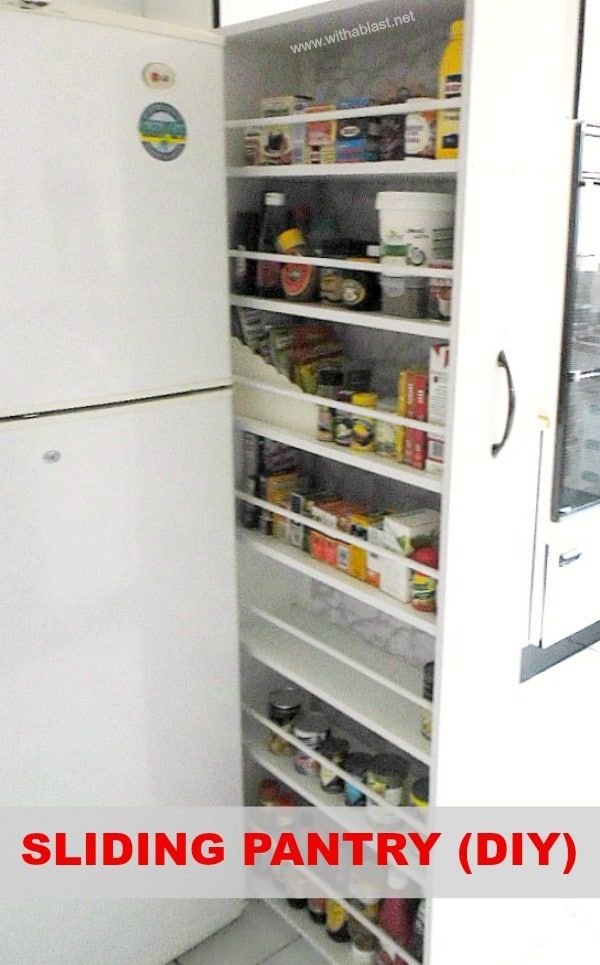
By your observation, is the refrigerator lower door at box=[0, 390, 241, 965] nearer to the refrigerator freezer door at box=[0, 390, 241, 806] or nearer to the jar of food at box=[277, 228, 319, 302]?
the refrigerator freezer door at box=[0, 390, 241, 806]

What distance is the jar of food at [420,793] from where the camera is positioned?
1514 mm

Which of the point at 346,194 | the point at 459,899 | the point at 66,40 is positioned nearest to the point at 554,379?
the point at 346,194

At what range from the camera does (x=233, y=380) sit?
5.43ft

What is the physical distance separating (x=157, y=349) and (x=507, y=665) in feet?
2.67

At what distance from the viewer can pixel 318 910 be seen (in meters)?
1.82

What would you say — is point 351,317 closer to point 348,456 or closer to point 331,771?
point 348,456

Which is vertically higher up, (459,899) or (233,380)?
(233,380)

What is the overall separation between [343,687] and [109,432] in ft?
2.18

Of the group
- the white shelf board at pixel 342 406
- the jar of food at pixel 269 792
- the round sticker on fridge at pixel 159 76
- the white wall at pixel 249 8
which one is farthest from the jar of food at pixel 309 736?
the white wall at pixel 249 8

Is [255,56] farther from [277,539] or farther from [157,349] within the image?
[277,539]

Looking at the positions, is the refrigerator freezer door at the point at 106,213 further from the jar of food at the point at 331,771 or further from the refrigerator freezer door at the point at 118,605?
the jar of food at the point at 331,771

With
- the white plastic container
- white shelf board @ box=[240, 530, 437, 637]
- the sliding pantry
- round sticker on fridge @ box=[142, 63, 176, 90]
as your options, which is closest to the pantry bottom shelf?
the sliding pantry

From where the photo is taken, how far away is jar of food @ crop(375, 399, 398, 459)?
56.4 inches

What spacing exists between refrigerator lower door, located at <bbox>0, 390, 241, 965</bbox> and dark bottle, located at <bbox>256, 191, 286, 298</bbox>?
240 mm
